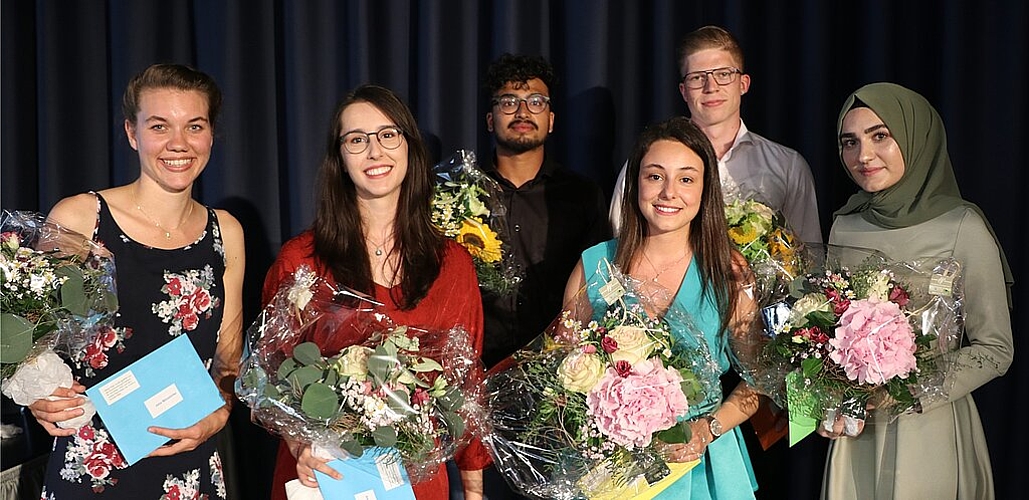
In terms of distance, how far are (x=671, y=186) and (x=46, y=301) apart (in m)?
1.58

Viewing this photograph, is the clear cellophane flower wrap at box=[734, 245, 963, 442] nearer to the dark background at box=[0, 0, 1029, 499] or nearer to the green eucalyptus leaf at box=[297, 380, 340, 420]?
the green eucalyptus leaf at box=[297, 380, 340, 420]

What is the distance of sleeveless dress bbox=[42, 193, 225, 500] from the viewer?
2.29m

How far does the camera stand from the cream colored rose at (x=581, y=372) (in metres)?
1.95

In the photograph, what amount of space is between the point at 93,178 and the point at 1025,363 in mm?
3781

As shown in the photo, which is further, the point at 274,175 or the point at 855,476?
the point at 274,175

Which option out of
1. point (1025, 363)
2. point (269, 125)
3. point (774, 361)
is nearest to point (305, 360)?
point (774, 361)

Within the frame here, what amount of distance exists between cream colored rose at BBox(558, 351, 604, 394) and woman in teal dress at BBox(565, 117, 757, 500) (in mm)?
303

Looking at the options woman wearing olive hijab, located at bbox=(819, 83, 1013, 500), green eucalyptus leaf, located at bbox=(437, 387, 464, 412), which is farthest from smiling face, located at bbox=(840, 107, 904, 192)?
green eucalyptus leaf, located at bbox=(437, 387, 464, 412)

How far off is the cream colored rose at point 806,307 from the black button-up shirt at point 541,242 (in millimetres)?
1093

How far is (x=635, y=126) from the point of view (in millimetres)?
3738

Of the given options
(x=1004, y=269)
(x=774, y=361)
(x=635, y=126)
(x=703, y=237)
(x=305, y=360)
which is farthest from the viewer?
(x=635, y=126)

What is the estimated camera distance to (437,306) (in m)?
2.39

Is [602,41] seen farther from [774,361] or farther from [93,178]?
[93,178]

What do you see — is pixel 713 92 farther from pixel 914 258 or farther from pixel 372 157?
pixel 372 157
